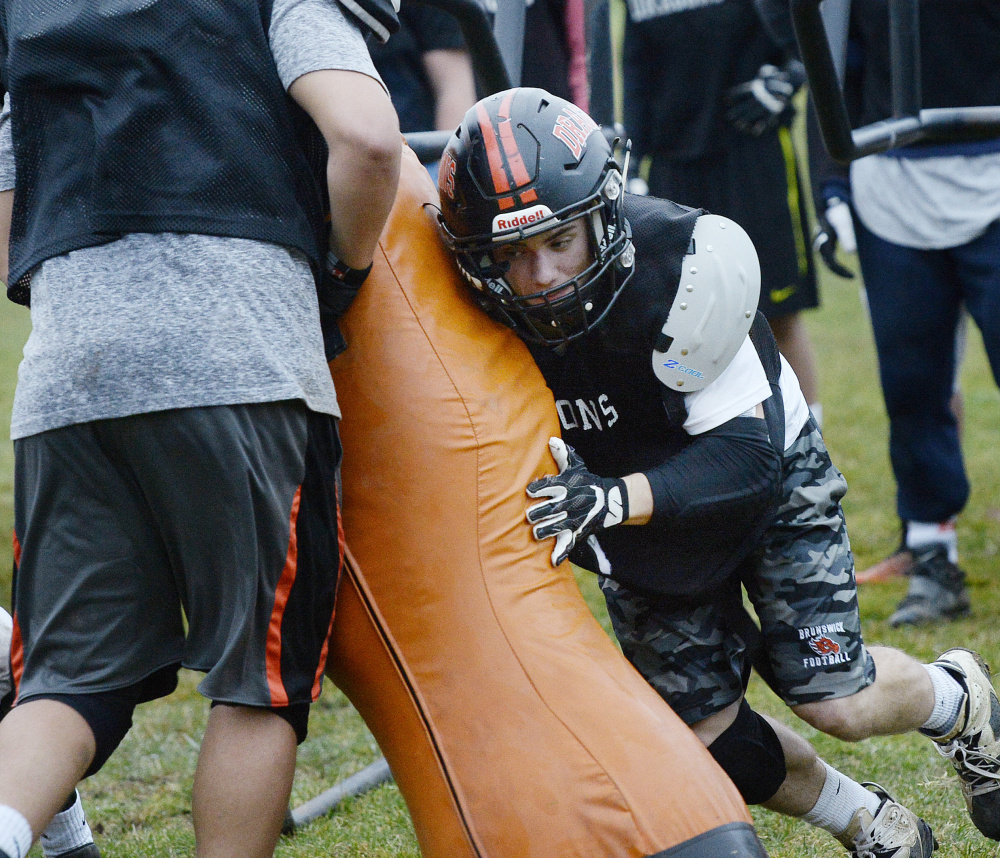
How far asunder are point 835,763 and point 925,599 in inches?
42.5

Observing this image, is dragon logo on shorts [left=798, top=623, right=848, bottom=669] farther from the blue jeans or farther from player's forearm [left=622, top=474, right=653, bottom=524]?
the blue jeans

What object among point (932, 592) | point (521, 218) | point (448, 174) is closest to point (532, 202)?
point (521, 218)

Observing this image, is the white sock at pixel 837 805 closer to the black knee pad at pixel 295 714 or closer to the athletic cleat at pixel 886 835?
the athletic cleat at pixel 886 835

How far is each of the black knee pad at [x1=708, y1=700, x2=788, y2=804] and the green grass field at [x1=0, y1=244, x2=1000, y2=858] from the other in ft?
0.83

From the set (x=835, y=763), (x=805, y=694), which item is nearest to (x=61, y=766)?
(x=805, y=694)

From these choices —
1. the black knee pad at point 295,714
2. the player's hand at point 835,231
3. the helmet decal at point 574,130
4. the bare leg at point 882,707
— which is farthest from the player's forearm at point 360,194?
the player's hand at point 835,231

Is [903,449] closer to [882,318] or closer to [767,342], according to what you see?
[882,318]

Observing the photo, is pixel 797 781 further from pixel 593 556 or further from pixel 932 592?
A: pixel 932 592

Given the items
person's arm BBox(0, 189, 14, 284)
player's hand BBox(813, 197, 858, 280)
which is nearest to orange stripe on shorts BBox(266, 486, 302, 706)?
person's arm BBox(0, 189, 14, 284)

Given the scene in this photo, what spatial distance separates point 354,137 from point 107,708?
931mm

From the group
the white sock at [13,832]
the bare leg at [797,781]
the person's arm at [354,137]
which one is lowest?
the bare leg at [797,781]

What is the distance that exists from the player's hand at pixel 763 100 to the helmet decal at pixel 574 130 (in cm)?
256

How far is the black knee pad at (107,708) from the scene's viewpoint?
1.85 meters

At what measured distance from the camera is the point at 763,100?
4551 millimetres
